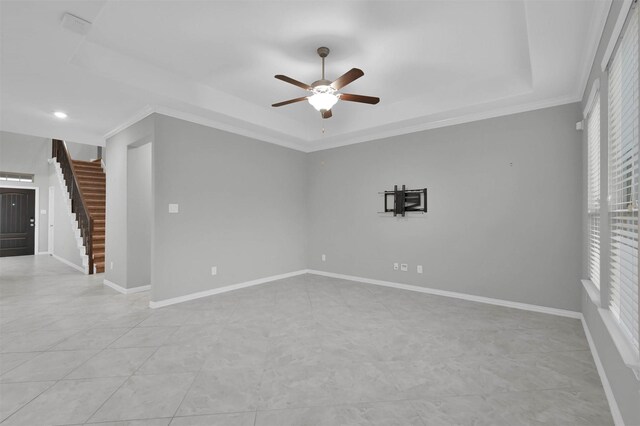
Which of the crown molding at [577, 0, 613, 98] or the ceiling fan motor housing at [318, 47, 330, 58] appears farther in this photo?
the ceiling fan motor housing at [318, 47, 330, 58]

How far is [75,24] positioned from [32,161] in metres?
9.43

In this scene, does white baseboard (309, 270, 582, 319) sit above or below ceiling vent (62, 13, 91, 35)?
below

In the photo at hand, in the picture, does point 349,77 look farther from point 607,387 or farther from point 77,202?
point 77,202

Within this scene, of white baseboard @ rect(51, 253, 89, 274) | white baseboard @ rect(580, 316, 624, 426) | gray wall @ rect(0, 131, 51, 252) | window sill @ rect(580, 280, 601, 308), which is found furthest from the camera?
gray wall @ rect(0, 131, 51, 252)

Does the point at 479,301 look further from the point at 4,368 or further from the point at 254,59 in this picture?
the point at 4,368

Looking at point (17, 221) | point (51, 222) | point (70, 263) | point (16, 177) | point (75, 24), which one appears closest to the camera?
point (75, 24)

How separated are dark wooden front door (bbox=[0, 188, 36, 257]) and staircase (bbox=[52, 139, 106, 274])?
243 centimetres

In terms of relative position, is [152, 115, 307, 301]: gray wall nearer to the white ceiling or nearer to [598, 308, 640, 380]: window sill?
the white ceiling

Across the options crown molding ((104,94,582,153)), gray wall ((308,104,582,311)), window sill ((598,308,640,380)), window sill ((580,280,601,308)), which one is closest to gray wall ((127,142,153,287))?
crown molding ((104,94,582,153))

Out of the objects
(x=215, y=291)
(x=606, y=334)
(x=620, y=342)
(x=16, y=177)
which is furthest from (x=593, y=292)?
(x=16, y=177)

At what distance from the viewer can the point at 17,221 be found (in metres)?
8.84

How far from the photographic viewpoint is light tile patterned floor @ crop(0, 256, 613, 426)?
1.85 m

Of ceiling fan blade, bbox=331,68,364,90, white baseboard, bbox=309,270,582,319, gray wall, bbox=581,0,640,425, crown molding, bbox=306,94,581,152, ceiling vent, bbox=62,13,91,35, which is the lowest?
white baseboard, bbox=309,270,582,319

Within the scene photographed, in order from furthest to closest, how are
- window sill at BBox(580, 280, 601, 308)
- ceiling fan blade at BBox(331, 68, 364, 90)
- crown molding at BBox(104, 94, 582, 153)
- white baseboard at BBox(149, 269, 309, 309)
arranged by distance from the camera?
white baseboard at BBox(149, 269, 309, 309) < crown molding at BBox(104, 94, 582, 153) < ceiling fan blade at BBox(331, 68, 364, 90) < window sill at BBox(580, 280, 601, 308)
